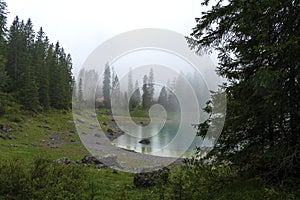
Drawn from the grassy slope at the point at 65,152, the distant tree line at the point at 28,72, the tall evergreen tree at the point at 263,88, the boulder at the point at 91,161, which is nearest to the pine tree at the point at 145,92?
the tall evergreen tree at the point at 263,88

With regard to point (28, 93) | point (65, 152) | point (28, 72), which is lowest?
point (65, 152)

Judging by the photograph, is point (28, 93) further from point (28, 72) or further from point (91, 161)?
point (91, 161)

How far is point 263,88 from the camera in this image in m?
6.91

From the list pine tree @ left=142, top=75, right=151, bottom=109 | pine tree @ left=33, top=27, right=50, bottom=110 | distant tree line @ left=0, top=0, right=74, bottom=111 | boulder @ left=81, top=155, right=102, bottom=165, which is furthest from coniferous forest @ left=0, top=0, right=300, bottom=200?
pine tree @ left=33, top=27, right=50, bottom=110

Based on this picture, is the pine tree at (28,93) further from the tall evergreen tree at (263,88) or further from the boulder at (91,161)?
the tall evergreen tree at (263,88)

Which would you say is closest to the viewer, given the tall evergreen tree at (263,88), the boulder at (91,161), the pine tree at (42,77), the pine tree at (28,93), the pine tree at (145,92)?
the tall evergreen tree at (263,88)

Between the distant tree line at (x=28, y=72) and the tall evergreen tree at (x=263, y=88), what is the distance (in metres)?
38.0

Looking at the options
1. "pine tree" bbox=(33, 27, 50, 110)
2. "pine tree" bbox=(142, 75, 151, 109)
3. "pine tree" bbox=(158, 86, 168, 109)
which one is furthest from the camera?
"pine tree" bbox=(33, 27, 50, 110)

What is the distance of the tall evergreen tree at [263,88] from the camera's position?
6.75 m

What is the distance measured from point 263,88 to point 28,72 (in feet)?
144

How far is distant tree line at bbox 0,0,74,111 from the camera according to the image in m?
43.5

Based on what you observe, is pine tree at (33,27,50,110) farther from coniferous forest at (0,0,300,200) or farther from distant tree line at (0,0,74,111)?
coniferous forest at (0,0,300,200)

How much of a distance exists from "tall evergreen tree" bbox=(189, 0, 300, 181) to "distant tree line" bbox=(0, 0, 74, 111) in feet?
125

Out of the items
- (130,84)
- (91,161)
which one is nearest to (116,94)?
(130,84)
